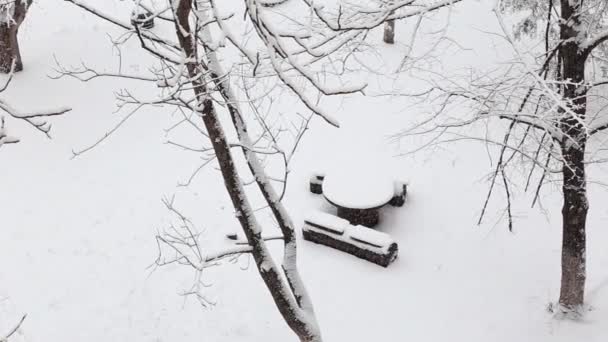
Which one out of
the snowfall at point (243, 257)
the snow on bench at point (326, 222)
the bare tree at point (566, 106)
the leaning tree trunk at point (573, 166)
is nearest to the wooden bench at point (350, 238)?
the snow on bench at point (326, 222)

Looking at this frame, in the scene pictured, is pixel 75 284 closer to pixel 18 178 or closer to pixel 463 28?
pixel 18 178

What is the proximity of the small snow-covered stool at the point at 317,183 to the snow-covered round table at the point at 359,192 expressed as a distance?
41cm

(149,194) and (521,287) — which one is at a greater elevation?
(149,194)

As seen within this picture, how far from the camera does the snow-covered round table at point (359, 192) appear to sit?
9.02 meters

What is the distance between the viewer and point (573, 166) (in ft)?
21.8

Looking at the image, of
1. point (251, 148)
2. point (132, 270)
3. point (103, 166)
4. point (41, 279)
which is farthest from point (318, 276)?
point (103, 166)

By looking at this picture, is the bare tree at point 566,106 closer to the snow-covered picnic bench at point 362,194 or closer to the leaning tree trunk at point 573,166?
the leaning tree trunk at point 573,166

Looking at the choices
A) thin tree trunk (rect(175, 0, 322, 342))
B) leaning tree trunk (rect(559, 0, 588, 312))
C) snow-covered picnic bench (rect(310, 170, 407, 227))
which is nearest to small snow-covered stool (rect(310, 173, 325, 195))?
snow-covered picnic bench (rect(310, 170, 407, 227))

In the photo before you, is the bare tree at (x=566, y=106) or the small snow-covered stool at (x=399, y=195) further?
the small snow-covered stool at (x=399, y=195)

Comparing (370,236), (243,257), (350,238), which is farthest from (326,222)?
(243,257)

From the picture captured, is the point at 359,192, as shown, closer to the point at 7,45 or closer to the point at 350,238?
the point at 350,238

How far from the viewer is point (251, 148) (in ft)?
17.8

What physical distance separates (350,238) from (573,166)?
3.45 m

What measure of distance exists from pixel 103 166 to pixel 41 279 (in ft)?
9.92
